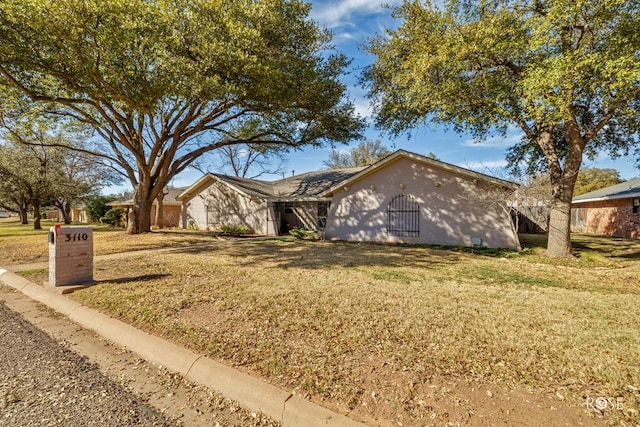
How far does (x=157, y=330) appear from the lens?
3803mm

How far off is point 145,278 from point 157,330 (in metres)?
3.24

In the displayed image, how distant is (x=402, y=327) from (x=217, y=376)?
2.28 meters

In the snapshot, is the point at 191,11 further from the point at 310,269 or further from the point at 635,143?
the point at 635,143

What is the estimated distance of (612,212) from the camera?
18.0 metres

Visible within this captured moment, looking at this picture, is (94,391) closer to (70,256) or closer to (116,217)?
(70,256)

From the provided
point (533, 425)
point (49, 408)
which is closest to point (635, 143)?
point (533, 425)

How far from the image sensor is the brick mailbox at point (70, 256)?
5.73 meters

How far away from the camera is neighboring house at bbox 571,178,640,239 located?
16062mm

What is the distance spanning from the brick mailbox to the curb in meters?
1.59

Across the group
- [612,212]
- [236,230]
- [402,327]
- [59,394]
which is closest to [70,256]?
[59,394]

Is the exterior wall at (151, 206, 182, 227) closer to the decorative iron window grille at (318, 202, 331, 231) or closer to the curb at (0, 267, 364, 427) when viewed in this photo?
the decorative iron window grille at (318, 202, 331, 231)

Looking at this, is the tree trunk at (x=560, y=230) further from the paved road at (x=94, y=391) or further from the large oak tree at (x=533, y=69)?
the paved road at (x=94, y=391)

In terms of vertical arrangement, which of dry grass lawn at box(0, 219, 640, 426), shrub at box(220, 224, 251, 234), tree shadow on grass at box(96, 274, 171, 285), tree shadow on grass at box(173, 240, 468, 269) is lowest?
dry grass lawn at box(0, 219, 640, 426)

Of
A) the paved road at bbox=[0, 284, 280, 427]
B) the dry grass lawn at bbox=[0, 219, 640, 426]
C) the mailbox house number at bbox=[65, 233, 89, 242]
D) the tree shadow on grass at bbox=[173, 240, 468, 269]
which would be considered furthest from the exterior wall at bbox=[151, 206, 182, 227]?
the paved road at bbox=[0, 284, 280, 427]
